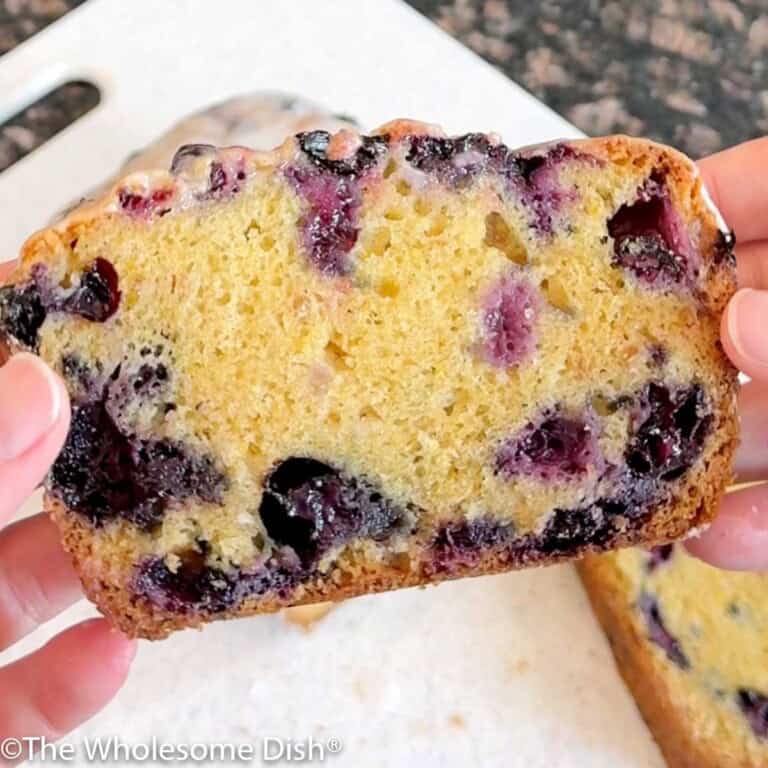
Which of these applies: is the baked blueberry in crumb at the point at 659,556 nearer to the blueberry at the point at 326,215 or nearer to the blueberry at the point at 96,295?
the blueberry at the point at 326,215

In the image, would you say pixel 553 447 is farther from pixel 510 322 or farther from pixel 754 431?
pixel 754 431

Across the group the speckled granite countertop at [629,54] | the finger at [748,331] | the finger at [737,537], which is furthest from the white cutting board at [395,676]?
the speckled granite countertop at [629,54]

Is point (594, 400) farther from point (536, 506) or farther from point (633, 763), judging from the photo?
point (633, 763)

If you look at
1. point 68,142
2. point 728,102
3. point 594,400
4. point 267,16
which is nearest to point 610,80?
point 728,102

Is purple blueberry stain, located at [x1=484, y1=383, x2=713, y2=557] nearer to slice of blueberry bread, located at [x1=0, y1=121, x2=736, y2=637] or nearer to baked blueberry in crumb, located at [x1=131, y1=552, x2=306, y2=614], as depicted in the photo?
slice of blueberry bread, located at [x1=0, y1=121, x2=736, y2=637]

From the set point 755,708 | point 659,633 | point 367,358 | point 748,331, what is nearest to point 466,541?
point 367,358

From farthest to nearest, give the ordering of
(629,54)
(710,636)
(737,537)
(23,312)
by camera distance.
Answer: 1. (629,54)
2. (710,636)
3. (737,537)
4. (23,312)
